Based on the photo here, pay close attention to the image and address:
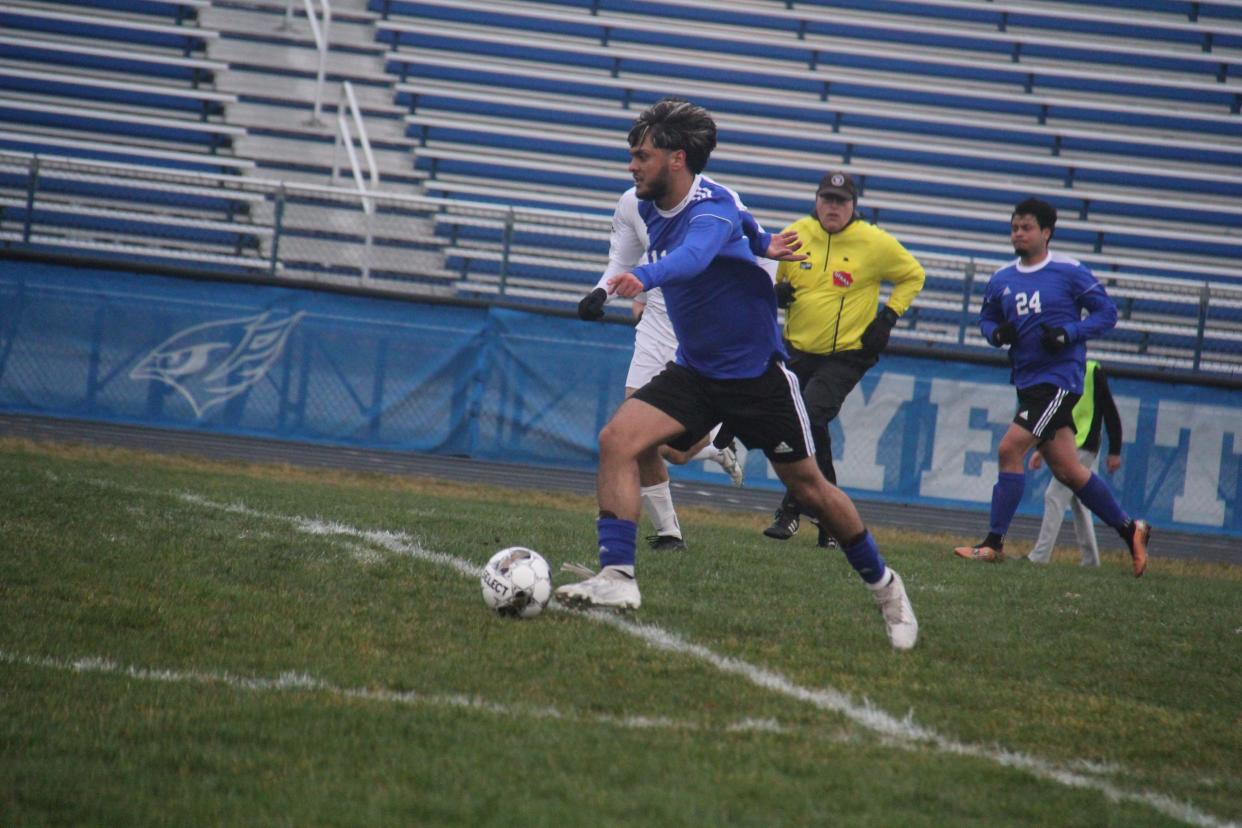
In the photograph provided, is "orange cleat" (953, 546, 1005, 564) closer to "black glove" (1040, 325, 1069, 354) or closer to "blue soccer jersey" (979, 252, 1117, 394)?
"blue soccer jersey" (979, 252, 1117, 394)

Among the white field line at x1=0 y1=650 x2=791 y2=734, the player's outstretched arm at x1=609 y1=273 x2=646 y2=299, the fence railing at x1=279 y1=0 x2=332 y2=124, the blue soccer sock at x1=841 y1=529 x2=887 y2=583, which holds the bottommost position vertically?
the white field line at x1=0 y1=650 x2=791 y2=734

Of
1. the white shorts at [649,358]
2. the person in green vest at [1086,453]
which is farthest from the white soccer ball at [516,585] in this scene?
the person in green vest at [1086,453]

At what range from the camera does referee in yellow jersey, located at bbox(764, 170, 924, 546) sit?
8.64 metres

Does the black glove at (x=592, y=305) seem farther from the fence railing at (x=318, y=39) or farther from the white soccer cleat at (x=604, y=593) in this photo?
the fence railing at (x=318, y=39)

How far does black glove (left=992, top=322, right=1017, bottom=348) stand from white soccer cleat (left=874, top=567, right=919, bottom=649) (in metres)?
3.97

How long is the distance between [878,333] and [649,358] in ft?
5.06

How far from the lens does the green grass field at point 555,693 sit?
2895mm

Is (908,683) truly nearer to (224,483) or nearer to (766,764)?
(766,764)

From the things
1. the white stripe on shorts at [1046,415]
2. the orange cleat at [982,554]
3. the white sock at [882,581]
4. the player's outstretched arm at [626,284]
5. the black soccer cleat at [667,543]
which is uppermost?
the player's outstretched arm at [626,284]

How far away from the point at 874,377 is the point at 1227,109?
39.7 feet

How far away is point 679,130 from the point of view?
5133 millimetres

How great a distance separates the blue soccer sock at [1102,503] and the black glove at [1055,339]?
0.85 metres

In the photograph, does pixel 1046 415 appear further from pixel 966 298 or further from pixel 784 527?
pixel 966 298

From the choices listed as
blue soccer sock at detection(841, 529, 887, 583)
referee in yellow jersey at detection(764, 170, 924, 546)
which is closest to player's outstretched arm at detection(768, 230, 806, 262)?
blue soccer sock at detection(841, 529, 887, 583)
